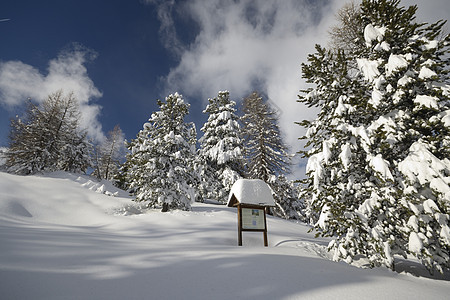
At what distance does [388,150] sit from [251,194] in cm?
505

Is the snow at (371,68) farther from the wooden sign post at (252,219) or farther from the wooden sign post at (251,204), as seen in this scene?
the wooden sign post at (252,219)

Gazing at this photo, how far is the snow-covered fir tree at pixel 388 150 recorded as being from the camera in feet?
16.5

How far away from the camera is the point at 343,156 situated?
593cm

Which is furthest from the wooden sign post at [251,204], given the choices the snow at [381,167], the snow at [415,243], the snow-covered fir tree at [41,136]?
the snow-covered fir tree at [41,136]

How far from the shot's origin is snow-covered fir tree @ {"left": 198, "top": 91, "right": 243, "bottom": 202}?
19734 millimetres

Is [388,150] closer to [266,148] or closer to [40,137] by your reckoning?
[266,148]

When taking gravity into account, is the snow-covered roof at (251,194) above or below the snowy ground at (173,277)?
above

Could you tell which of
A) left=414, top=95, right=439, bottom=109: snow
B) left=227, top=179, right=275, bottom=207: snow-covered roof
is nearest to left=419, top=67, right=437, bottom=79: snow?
left=414, top=95, right=439, bottom=109: snow

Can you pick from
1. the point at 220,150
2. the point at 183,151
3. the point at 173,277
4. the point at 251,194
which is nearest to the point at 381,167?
the point at 251,194

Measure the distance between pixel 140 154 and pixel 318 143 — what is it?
12.3 metres

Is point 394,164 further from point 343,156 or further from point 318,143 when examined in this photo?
point 318,143

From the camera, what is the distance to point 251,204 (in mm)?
8805

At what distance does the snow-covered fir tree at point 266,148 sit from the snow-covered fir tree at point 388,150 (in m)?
10.2

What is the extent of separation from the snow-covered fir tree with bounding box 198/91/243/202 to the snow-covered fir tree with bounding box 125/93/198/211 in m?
4.76
